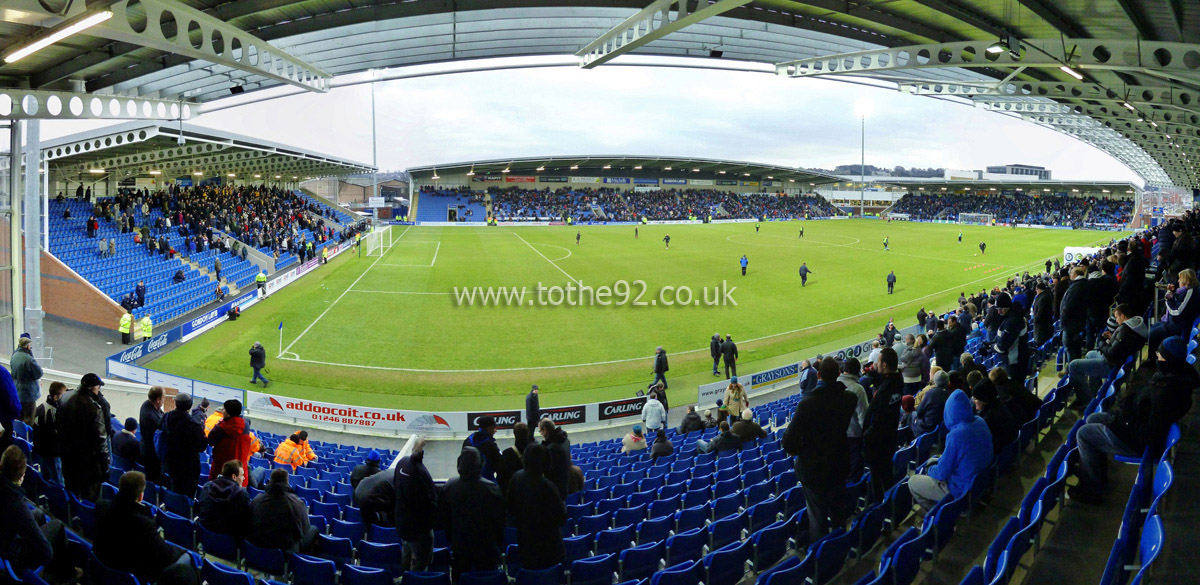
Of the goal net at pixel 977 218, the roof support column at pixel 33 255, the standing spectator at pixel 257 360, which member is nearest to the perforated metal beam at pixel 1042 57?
the standing spectator at pixel 257 360

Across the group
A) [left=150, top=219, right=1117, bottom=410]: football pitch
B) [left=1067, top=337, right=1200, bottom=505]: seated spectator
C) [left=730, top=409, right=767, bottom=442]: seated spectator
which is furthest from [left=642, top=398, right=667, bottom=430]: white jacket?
[left=1067, top=337, right=1200, bottom=505]: seated spectator

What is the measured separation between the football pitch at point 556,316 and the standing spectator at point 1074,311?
8.47 meters

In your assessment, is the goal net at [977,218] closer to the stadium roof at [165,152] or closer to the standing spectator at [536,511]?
the stadium roof at [165,152]

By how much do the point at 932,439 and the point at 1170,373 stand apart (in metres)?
2.66

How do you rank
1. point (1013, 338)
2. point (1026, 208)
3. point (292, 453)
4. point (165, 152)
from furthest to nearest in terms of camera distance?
point (1026, 208)
point (165, 152)
point (1013, 338)
point (292, 453)

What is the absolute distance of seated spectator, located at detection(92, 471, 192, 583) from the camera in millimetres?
4145

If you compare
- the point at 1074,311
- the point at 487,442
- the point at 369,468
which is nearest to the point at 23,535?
the point at 369,468

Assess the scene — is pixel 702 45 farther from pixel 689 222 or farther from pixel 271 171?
pixel 689 222

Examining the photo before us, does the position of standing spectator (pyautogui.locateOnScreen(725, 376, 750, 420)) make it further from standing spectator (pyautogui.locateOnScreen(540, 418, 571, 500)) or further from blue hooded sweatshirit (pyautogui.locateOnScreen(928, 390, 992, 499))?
blue hooded sweatshirit (pyautogui.locateOnScreen(928, 390, 992, 499))

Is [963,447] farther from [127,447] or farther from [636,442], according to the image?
[127,447]

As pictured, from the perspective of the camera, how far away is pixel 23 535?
4.12 metres

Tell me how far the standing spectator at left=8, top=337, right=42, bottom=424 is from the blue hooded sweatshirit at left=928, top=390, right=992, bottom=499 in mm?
11073

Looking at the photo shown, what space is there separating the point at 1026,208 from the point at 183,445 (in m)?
107

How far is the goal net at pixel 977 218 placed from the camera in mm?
83688
